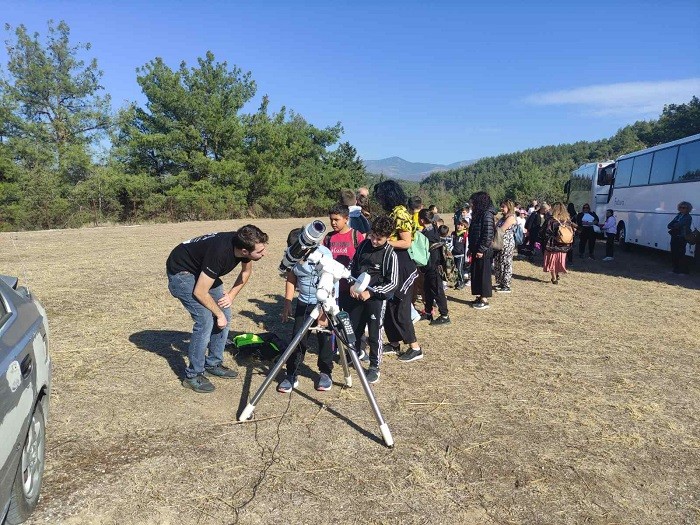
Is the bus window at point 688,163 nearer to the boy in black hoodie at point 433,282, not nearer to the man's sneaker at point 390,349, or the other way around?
the boy in black hoodie at point 433,282

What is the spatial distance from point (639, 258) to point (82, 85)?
37760mm

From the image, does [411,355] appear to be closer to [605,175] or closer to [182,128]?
[605,175]

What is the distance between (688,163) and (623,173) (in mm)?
4831

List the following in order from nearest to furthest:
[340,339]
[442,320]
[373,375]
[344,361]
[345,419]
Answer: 1. [340,339]
2. [345,419]
3. [344,361]
4. [373,375]
5. [442,320]

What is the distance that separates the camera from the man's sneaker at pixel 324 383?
4.75m

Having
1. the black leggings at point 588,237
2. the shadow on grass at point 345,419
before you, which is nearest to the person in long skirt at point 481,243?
the shadow on grass at point 345,419

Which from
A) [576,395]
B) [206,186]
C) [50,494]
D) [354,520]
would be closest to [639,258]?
[576,395]

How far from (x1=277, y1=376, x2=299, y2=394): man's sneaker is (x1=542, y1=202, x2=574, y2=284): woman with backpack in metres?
7.46

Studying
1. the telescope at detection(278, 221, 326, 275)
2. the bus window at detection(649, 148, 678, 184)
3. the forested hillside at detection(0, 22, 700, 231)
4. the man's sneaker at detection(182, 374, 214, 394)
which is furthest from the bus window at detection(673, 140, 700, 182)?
the forested hillside at detection(0, 22, 700, 231)

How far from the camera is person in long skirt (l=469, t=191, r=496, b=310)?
757 cm

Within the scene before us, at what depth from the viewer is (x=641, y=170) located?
51.1 feet

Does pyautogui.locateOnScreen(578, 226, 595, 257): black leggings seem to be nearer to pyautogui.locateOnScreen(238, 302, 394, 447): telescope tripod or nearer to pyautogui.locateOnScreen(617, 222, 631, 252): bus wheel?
pyautogui.locateOnScreen(617, 222, 631, 252): bus wheel

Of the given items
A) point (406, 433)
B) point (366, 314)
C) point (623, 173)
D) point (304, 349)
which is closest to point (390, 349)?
point (366, 314)

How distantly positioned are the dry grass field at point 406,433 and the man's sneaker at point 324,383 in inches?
5.0
